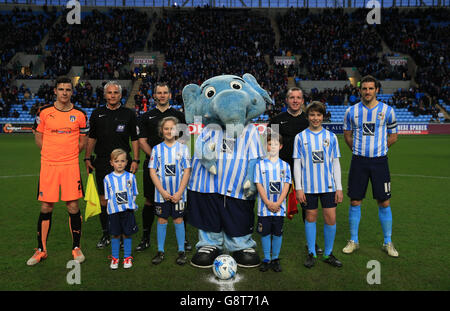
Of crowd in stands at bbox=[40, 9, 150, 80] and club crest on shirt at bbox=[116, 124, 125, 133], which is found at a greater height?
crowd in stands at bbox=[40, 9, 150, 80]

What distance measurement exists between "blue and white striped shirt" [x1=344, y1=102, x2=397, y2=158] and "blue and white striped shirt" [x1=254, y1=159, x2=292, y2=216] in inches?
44.8

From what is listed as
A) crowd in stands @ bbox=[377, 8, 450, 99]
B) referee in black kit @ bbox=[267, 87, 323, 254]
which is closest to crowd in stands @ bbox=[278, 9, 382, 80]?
crowd in stands @ bbox=[377, 8, 450, 99]

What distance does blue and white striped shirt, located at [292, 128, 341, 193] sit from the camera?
386 centimetres

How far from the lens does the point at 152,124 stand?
4.51 meters

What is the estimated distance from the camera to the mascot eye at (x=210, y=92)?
410 centimetres

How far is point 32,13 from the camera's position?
3578 centimetres

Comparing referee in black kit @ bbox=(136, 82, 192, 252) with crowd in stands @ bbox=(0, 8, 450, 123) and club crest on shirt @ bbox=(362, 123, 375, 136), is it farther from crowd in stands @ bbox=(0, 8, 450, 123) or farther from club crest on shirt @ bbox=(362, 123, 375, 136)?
crowd in stands @ bbox=(0, 8, 450, 123)

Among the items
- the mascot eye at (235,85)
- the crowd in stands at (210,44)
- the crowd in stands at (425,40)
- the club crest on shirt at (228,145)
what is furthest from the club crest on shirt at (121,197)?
the crowd in stands at (425,40)

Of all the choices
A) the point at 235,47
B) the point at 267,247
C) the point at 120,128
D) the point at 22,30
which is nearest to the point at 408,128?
the point at 235,47

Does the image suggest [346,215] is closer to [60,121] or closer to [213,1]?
[60,121]

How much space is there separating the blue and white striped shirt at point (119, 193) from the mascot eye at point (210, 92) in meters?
1.29

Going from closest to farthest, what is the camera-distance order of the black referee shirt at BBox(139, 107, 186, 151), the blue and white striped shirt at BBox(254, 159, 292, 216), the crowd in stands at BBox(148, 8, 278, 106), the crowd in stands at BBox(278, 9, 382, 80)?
the blue and white striped shirt at BBox(254, 159, 292, 216)
the black referee shirt at BBox(139, 107, 186, 151)
the crowd in stands at BBox(148, 8, 278, 106)
the crowd in stands at BBox(278, 9, 382, 80)

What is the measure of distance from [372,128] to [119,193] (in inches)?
118

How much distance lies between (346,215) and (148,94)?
67.3ft
